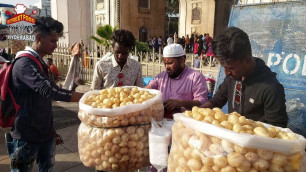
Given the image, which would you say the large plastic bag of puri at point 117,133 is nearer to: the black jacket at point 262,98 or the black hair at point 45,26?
the black jacket at point 262,98

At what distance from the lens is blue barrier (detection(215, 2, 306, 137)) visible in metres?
3.06

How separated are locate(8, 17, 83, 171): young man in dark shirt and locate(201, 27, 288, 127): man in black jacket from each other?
117 cm

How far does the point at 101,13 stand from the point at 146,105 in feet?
73.6

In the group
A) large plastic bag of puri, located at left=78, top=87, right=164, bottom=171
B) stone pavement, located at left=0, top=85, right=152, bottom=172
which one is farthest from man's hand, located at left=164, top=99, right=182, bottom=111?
stone pavement, located at left=0, top=85, right=152, bottom=172

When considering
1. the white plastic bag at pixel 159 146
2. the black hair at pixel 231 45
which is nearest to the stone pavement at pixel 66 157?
the white plastic bag at pixel 159 146

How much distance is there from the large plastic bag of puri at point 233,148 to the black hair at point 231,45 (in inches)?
20.5

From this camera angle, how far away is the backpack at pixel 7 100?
196cm

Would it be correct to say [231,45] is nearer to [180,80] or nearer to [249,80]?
[249,80]

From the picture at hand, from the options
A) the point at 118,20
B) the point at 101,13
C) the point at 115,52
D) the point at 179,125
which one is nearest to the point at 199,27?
the point at 118,20

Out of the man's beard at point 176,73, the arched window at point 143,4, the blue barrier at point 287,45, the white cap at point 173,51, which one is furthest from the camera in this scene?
the arched window at point 143,4

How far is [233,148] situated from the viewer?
96 centimetres

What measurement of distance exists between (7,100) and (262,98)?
80.5 inches

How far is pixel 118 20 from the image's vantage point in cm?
2156

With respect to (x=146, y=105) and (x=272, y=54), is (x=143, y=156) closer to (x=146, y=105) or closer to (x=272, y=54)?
(x=146, y=105)
